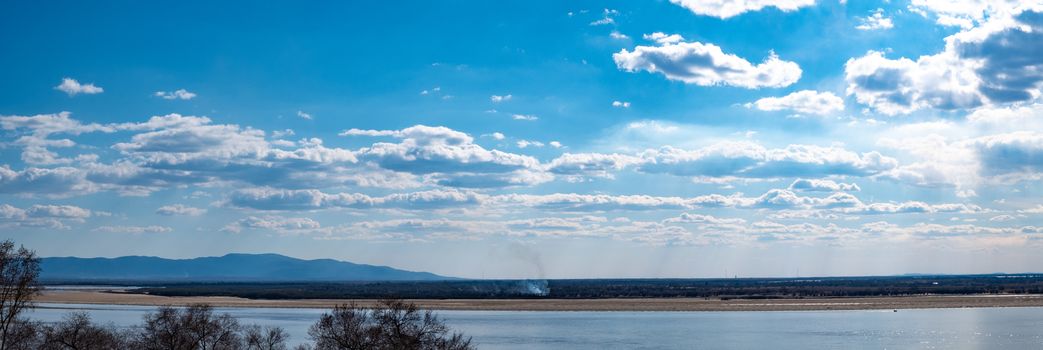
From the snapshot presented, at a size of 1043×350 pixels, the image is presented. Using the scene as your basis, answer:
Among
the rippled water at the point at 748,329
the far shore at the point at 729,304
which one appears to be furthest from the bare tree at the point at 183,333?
the far shore at the point at 729,304

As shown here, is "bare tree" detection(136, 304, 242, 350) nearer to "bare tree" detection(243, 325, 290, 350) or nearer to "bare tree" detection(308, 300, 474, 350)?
"bare tree" detection(243, 325, 290, 350)

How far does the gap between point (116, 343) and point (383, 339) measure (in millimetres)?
13991

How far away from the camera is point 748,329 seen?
289 feet

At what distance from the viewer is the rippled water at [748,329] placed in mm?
71125

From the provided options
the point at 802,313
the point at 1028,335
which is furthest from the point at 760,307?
the point at 1028,335

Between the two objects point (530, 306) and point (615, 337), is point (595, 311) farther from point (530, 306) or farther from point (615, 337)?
point (615, 337)

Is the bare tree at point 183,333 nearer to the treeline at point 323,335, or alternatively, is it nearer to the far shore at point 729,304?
the treeline at point 323,335

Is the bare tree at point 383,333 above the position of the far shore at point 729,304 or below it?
below

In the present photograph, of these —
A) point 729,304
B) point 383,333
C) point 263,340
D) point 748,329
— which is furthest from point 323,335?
point 729,304

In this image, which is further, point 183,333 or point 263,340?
point 263,340

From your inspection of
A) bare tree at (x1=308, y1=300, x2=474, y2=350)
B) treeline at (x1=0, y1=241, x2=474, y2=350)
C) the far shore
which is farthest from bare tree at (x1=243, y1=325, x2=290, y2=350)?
the far shore

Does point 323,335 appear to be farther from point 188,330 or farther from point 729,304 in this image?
point 729,304

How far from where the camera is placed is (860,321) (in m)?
98.0

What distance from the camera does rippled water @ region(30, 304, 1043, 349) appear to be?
71.1 m
